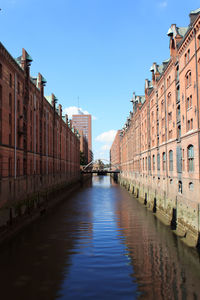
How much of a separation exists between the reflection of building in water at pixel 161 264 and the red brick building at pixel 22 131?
1158 cm

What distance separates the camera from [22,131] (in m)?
29.2

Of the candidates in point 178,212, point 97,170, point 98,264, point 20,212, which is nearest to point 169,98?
point 178,212

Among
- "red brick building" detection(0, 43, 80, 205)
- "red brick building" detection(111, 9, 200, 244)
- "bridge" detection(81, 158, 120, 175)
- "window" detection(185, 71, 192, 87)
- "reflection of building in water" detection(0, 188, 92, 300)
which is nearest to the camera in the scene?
"reflection of building in water" detection(0, 188, 92, 300)

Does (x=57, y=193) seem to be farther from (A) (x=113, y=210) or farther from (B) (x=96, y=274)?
(B) (x=96, y=274)

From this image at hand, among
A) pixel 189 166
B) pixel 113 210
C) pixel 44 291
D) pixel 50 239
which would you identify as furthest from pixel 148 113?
pixel 44 291

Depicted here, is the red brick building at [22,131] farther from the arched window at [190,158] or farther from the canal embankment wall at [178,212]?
the arched window at [190,158]

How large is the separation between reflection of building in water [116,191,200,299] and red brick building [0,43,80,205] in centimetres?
1158

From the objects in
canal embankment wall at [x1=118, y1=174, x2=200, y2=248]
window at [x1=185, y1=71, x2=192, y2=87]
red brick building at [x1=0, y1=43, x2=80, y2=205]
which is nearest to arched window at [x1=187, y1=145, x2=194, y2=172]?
canal embankment wall at [x1=118, y1=174, x2=200, y2=248]

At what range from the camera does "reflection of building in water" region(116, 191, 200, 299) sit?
11391 millimetres

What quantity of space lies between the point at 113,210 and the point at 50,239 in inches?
602

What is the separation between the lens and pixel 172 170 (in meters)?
26.1

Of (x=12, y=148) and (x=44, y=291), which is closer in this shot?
(x=44, y=291)

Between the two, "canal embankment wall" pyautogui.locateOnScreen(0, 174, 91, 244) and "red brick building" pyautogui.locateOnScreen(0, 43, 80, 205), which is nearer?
"canal embankment wall" pyautogui.locateOnScreen(0, 174, 91, 244)

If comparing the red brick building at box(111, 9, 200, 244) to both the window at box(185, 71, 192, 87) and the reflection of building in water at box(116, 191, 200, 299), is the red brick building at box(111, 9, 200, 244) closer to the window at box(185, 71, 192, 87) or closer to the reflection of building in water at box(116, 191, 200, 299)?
the window at box(185, 71, 192, 87)
